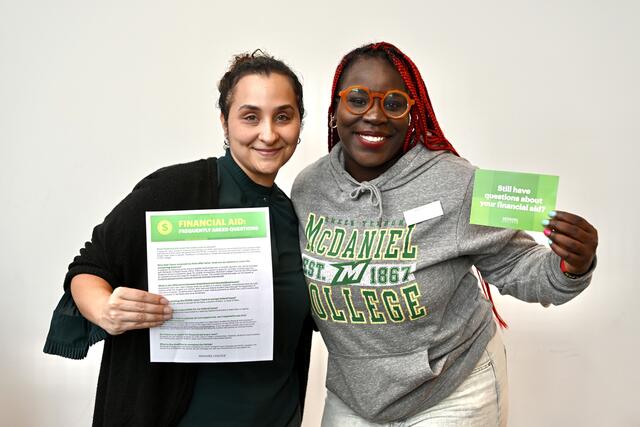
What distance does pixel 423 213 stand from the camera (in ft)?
5.82

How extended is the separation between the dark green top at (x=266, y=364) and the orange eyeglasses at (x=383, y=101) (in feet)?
1.19

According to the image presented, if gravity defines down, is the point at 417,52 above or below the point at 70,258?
above

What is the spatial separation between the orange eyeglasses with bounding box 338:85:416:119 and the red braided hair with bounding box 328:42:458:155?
0.05 metres

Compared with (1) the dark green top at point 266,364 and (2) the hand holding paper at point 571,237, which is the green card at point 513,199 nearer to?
(2) the hand holding paper at point 571,237

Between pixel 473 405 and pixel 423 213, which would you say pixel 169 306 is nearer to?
pixel 423 213

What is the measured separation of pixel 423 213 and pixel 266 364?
62cm

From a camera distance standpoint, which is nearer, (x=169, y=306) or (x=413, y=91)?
(x=169, y=306)

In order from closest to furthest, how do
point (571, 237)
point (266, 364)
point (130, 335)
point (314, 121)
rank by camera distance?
point (571, 237) → point (130, 335) → point (266, 364) → point (314, 121)

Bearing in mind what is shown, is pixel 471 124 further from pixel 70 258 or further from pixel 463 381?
pixel 70 258

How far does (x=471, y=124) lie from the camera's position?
302cm

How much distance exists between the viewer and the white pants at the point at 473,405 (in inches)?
72.7

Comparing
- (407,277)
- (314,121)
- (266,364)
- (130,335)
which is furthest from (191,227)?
(314,121)
